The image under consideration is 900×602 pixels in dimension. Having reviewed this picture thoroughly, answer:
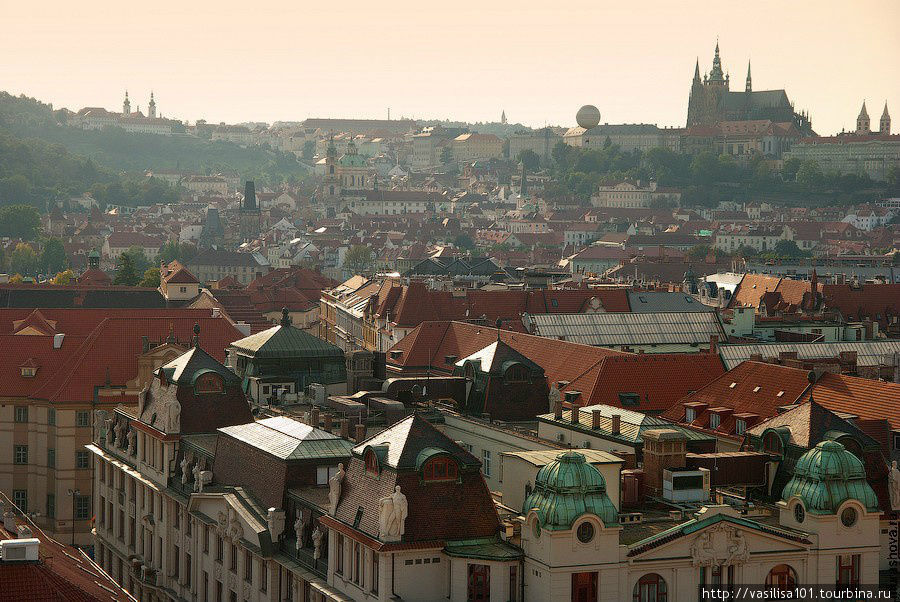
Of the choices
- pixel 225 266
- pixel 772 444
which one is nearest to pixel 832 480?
pixel 772 444

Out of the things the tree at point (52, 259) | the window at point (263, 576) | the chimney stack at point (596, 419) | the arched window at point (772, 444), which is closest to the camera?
the window at point (263, 576)

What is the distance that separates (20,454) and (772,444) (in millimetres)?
31804

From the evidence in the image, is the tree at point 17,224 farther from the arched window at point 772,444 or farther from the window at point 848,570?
the window at point 848,570

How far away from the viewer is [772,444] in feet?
133

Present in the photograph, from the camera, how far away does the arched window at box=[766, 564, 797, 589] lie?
3519cm

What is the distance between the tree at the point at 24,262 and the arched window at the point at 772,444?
136669mm

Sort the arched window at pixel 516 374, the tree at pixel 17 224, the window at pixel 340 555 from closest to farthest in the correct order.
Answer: the window at pixel 340 555 < the arched window at pixel 516 374 < the tree at pixel 17 224

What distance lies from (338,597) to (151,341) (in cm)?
3021

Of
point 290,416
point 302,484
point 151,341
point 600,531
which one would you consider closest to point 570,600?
point 600,531

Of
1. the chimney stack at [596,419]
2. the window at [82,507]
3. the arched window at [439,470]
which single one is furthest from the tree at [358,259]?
the arched window at [439,470]

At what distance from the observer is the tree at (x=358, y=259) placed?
17862cm

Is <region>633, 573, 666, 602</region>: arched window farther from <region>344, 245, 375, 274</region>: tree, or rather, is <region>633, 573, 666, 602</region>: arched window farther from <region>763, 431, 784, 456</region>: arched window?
<region>344, 245, 375, 274</region>: tree

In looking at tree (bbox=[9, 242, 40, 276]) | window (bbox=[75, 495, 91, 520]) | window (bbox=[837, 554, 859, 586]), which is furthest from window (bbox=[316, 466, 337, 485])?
tree (bbox=[9, 242, 40, 276])

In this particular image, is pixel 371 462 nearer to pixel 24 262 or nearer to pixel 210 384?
pixel 210 384
